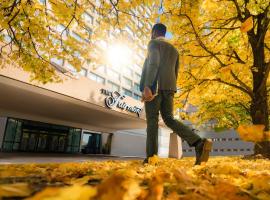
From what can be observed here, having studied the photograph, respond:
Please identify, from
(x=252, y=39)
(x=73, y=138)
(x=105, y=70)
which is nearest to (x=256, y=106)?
(x=252, y=39)

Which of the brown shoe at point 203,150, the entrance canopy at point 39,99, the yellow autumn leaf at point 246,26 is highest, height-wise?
the yellow autumn leaf at point 246,26

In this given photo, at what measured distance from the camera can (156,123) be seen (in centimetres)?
402

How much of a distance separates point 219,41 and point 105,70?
115 feet

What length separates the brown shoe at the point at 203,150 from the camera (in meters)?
3.75

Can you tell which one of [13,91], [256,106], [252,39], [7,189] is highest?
[252,39]

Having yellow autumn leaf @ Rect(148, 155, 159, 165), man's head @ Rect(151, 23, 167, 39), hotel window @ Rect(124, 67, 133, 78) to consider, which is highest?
hotel window @ Rect(124, 67, 133, 78)

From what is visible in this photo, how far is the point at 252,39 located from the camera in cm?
822

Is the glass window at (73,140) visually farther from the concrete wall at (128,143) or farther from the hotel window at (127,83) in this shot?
the hotel window at (127,83)

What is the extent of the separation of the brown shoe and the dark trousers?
0.10 meters

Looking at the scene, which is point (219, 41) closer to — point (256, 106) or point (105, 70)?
point (256, 106)

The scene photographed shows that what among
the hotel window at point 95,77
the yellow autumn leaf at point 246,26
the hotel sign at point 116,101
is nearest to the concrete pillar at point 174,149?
the hotel sign at point 116,101

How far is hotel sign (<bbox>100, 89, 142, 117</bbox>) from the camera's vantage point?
17.9 metres

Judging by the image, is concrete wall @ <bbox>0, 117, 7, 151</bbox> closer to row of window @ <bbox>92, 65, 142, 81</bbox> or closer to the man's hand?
the man's hand

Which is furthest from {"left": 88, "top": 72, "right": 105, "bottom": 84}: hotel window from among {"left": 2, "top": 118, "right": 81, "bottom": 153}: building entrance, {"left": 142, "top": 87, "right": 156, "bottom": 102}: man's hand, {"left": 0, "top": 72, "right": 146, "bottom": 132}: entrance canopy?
{"left": 142, "top": 87, "right": 156, "bottom": 102}: man's hand
